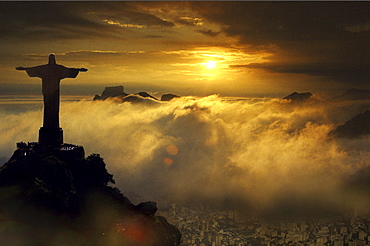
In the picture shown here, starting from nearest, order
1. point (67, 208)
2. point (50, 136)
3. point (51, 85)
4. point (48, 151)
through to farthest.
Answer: point (67, 208) < point (48, 151) < point (50, 136) < point (51, 85)

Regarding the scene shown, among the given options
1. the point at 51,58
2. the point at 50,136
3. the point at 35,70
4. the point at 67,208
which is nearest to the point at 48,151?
the point at 50,136

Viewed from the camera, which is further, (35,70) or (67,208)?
(35,70)

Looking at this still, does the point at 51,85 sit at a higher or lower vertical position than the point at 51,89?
higher

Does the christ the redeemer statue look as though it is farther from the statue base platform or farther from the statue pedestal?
the statue base platform

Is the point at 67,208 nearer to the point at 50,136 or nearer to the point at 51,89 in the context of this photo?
the point at 50,136

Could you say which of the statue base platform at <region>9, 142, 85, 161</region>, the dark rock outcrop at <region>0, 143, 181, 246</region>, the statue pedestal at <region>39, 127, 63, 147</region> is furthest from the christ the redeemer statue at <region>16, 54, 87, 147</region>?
the dark rock outcrop at <region>0, 143, 181, 246</region>

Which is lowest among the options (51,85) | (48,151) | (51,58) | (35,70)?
(48,151)
